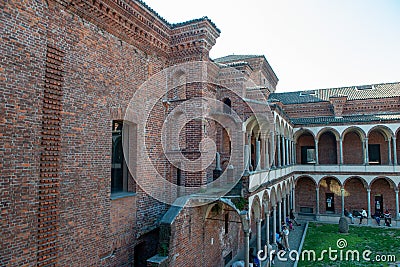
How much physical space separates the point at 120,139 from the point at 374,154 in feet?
78.1

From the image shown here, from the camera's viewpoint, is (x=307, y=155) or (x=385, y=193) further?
(x=307, y=155)

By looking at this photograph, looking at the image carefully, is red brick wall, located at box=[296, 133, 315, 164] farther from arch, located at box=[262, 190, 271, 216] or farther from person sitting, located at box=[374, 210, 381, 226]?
arch, located at box=[262, 190, 271, 216]

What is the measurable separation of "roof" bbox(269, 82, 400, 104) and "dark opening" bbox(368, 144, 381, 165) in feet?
14.5

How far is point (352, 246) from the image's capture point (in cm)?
1712

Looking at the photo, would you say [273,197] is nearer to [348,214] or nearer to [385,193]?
[348,214]

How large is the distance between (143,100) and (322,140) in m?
21.7

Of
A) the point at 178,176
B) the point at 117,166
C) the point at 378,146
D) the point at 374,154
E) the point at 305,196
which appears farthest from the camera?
the point at 305,196

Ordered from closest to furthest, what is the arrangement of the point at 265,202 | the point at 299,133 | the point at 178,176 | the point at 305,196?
the point at 178,176
the point at 265,202
the point at 305,196
the point at 299,133

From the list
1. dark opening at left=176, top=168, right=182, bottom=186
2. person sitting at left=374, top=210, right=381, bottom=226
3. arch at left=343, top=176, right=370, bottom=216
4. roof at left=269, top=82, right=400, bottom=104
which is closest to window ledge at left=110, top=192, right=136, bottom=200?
dark opening at left=176, top=168, right=182, bottom=186

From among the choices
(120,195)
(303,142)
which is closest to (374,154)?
(303,142)

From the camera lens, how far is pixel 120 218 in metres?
8.92

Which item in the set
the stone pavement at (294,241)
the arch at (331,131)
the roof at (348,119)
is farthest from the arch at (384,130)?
the stone pavement at (294,241)

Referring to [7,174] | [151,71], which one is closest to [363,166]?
[151,71]

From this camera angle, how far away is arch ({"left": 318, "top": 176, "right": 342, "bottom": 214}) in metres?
25.5
